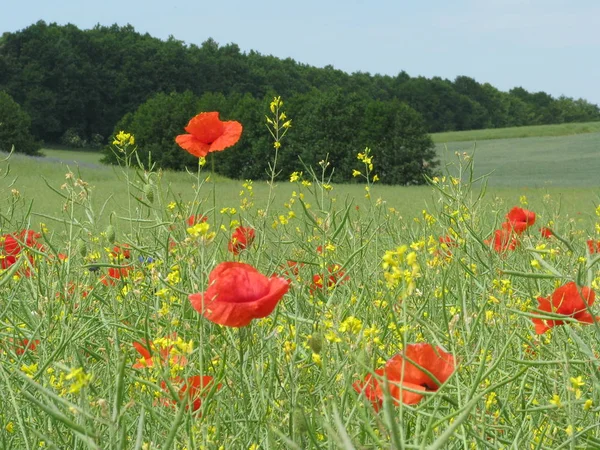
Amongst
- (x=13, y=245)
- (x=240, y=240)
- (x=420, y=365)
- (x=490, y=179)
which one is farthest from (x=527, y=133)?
(x=420, y=365)

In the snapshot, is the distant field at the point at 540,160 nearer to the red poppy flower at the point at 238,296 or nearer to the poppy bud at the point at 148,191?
the poppy bud at the point at 148,191

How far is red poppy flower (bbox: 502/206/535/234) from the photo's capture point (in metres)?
1.94

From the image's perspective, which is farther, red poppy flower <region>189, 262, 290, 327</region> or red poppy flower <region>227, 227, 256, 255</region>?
red poppy flower <region>227, 227, 256, 255</region>

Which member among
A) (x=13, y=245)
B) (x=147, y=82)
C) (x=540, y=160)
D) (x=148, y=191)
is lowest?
(x=540, y=160)

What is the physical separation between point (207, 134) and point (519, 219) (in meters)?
0.86

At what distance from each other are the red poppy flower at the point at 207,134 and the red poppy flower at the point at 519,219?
2.39 ft

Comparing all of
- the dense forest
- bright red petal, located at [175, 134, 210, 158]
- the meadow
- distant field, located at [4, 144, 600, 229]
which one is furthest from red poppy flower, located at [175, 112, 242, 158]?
the dense forest

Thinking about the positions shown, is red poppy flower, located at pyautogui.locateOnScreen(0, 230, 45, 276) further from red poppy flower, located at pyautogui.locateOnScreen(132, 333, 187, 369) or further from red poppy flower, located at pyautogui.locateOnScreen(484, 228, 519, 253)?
red poppy flower, located at pyautogui.locateOnScreen(484, 228, 519, 253)

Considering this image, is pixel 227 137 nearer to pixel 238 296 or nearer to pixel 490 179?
pixel 238 296

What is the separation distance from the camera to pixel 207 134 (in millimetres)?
1650

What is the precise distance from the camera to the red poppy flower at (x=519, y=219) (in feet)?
6.37

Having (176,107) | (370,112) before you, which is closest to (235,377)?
(370,112)

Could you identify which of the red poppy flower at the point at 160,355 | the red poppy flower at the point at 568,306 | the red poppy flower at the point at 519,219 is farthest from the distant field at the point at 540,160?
the red poppy flower at the point at 160,355

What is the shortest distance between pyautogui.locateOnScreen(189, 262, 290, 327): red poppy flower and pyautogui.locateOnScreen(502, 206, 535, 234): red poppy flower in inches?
44.6
